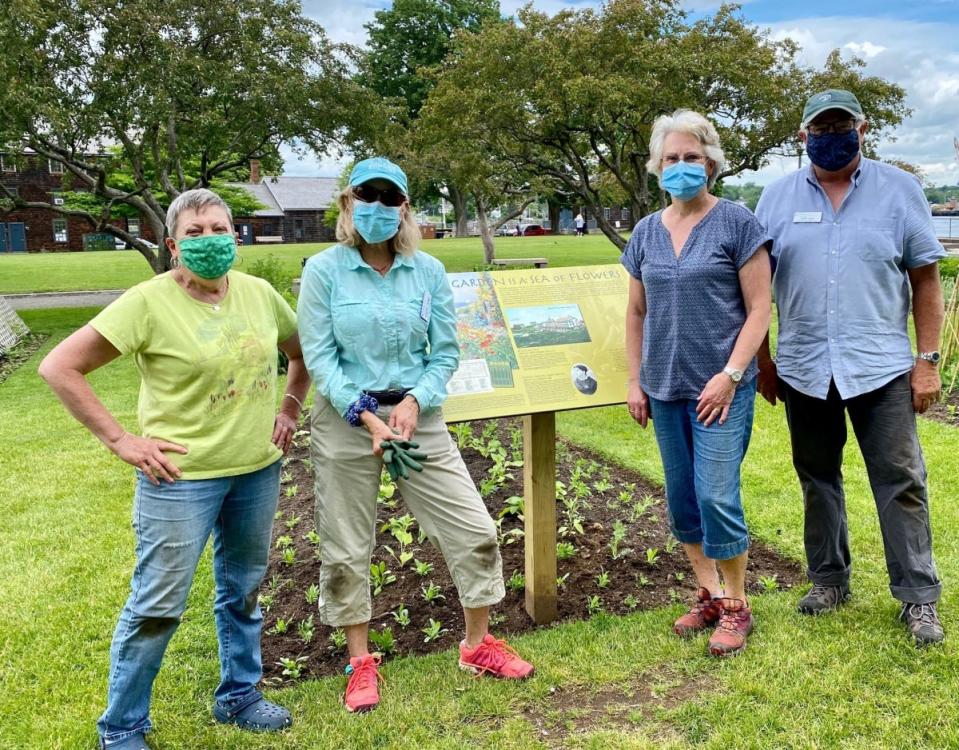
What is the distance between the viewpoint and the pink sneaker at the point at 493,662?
342 cm

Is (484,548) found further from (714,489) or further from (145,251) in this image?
(145,251)

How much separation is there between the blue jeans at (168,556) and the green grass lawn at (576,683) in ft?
1.39

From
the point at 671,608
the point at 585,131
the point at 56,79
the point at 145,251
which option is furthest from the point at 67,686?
the point at 585,131

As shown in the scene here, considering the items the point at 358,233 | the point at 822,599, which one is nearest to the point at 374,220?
the point at 358,233

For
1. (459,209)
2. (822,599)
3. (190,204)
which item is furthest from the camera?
(459,209)

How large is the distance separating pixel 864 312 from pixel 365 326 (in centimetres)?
205

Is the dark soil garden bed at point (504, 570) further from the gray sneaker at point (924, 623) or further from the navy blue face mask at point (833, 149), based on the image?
the navy blue face mask at point (833, 149)

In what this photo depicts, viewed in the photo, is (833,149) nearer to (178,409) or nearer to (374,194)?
(374,194)

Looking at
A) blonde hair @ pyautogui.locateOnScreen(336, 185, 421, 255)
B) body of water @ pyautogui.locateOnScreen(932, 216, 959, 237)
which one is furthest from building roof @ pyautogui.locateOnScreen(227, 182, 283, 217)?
blonde hair @ pyautogui.locateOnScreen(336, 185, 421, 255)

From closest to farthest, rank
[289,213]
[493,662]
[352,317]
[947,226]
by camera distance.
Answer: [352,317] → [493,662] → [947,226] → [289,213]

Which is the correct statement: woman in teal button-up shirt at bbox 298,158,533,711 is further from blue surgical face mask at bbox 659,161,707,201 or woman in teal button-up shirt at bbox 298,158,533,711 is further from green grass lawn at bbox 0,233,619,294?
green grass lawn at bbox 0,233,619,294

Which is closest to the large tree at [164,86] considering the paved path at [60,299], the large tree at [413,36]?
the paved path at [60,299]

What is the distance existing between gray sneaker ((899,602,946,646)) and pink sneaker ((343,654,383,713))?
2.32m

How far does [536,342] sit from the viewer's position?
13.0 ft
